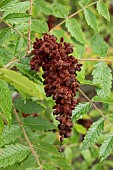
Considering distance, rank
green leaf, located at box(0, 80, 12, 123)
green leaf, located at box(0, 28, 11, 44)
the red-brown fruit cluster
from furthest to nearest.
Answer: green leaf, located at box(0, 28, 11, 44)
the red-brown fruit cluster
green leaf, located at box(0, 80, 12, 123)

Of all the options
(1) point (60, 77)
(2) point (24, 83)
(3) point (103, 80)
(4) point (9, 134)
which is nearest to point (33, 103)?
(4) point (9, 134)

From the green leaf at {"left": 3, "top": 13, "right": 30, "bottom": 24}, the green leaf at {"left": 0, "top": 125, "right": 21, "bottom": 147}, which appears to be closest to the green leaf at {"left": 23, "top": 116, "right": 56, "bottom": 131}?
the green leaf at {"left": 0, "top": 125, "right": 21, "bottom": 147}

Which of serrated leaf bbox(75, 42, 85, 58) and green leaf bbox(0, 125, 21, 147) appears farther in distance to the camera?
serrated leaf bbox(75, 42, 85, 58)

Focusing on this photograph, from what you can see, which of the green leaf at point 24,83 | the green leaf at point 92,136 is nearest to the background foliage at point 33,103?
the green leaf at point 92,136

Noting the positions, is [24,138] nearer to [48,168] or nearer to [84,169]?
[48,168]

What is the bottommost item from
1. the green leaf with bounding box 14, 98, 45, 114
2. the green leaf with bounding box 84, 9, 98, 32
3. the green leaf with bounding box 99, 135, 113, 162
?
the green leaf with bounding box 99, 135, 113, 162

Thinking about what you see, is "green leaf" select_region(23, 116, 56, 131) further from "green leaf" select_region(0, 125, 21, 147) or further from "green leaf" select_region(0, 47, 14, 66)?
"green leaf" select_region(0, 47, 14, 66)

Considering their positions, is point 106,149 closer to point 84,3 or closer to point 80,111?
point 80,111

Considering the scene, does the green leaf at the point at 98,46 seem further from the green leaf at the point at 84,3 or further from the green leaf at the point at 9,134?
the green leaf at the point at 9,134
